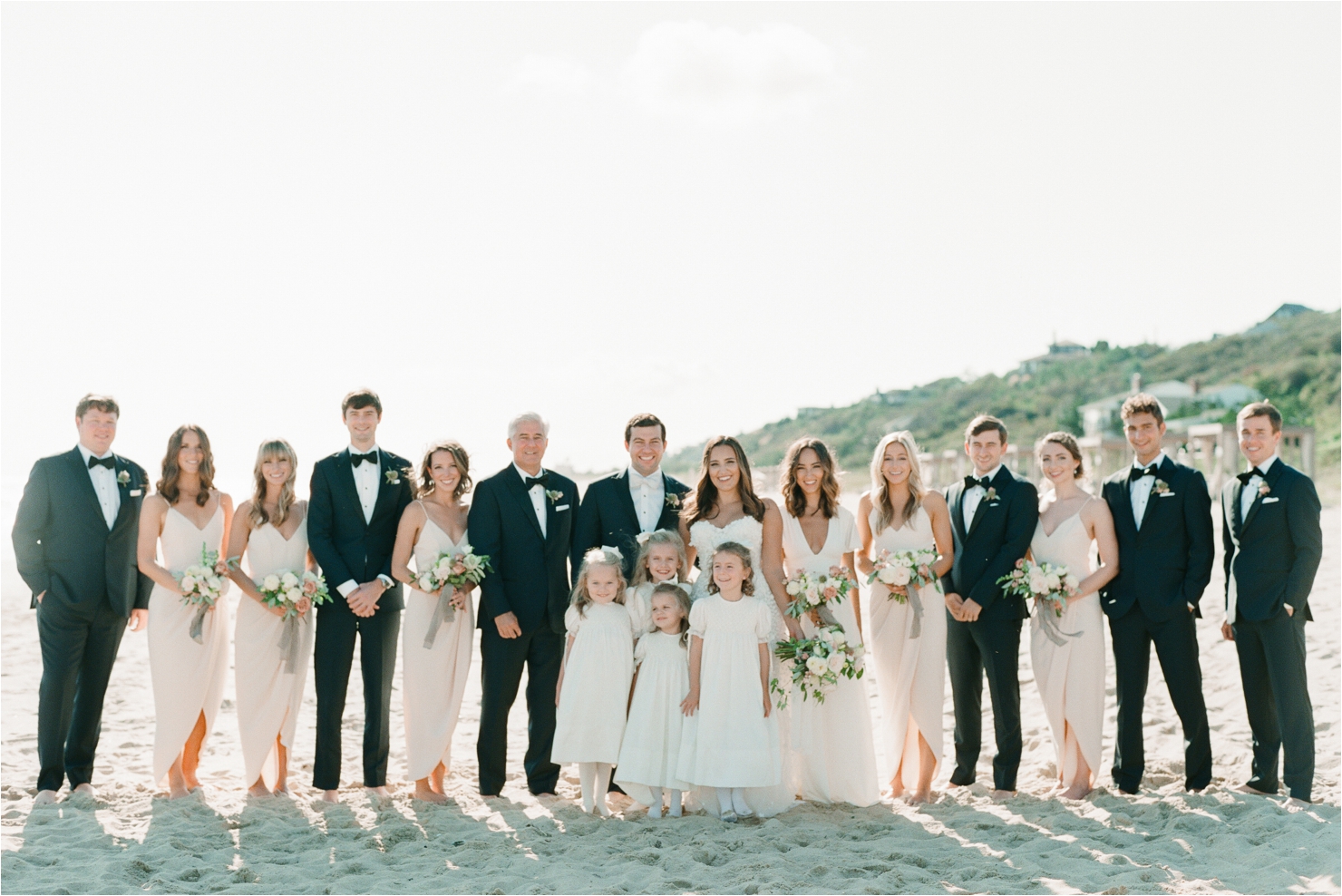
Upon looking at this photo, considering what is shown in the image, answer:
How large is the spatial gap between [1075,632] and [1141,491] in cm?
102

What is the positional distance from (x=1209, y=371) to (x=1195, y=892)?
206 feet

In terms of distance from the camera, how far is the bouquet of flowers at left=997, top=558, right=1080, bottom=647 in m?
6.98

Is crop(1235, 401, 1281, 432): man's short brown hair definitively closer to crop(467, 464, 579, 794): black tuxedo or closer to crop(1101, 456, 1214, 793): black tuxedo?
crop(1101, 456, 1214, 793): black tuxedo

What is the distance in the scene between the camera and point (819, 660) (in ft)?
21.7

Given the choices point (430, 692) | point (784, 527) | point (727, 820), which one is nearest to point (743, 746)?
point (727, 820)

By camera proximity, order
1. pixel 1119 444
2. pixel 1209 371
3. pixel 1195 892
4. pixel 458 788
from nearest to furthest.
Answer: pixel 1195 892 < pixel 458 788 < pixel 1119 444 < pixel 1209 371

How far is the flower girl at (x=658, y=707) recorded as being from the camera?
672cm

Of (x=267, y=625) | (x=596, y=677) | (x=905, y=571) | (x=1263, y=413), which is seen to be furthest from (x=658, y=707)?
(x=1263, y=413)

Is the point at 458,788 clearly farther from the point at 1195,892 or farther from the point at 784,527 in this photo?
the point at 1195,892

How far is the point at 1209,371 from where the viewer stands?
202 ft

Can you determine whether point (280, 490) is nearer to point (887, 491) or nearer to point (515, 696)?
point (515, 696)

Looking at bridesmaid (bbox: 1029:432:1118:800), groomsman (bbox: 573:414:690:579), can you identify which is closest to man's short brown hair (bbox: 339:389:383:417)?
groomsman (bbox: 573:414:690:579)

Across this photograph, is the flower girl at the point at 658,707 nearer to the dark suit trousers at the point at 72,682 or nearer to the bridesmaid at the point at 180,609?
the bridesmaid at the point at 180,609

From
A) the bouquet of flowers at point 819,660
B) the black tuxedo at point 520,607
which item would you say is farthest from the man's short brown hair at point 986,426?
the black tuxedo at point 520,607
